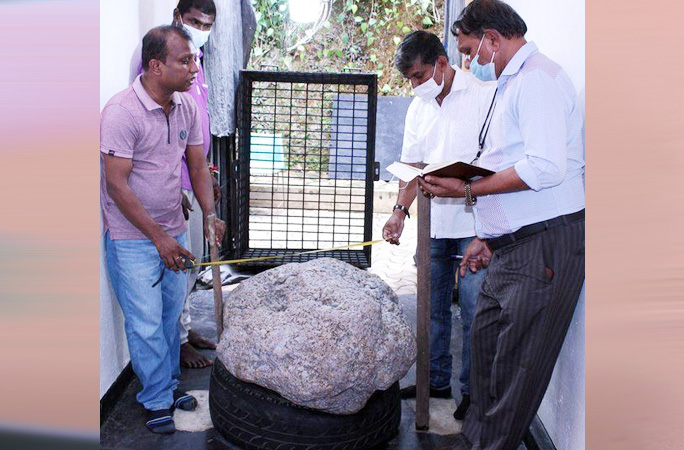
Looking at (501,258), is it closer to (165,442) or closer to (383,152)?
(165,442)

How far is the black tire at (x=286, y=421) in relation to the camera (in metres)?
2.46

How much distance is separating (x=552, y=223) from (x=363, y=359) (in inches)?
31.7

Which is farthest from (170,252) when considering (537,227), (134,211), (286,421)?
(537,227)

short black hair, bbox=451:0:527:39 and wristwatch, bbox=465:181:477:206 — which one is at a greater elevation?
short black hair, bbox=451:0:527:39

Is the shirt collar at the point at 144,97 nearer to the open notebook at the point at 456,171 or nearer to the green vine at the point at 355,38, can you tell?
the open notebook at the point at 456,171

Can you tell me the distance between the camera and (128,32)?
128 inches

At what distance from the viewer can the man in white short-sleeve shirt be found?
289cm

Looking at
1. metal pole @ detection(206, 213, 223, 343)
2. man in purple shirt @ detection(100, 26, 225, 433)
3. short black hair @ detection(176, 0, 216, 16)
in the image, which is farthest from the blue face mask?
short black hair @ detection(176, 0, 216, 16)

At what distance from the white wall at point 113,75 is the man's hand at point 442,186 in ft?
4.61

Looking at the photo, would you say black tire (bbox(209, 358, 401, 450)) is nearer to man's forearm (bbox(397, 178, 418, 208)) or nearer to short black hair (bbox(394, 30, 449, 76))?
man's forearm (bbox(397, 178, 418, 208))

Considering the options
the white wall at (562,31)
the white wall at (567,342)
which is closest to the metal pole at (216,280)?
the white wall at (567,342)

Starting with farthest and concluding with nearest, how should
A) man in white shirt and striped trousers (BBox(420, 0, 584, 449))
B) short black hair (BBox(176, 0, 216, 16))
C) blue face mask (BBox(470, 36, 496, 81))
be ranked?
short black hair (BBox(176, 0, 216, 16)) < blue face mask (BBox(470, 36, 496, 81)) < man in white shirt and striped trousers (BBox(420, 0, 584, 449))

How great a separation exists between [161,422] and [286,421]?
68cm

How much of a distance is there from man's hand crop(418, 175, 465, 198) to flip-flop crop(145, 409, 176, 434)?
1469 mm
